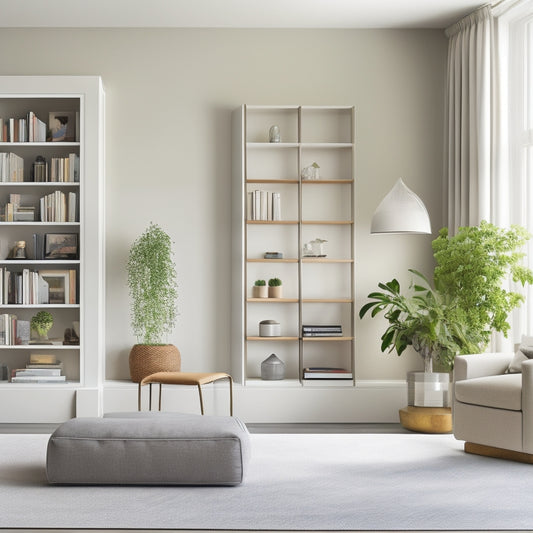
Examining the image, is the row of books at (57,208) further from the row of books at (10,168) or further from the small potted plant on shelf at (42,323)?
the small potted plant on shelf at (42,323)

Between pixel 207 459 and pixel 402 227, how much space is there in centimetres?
274

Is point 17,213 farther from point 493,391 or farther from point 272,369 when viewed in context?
point 493,391

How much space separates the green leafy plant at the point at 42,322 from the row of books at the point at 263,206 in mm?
1811

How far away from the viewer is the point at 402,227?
5.63 m

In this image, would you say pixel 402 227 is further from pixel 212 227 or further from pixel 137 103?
pixel 137 103

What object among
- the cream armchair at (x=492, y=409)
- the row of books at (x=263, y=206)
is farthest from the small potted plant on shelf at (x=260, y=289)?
the cream armchair at (x=492, y=409)

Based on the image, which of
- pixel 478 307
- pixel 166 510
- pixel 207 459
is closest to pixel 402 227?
pixel 478 307

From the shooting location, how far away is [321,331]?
6.21 m

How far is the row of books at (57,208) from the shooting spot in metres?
6.08

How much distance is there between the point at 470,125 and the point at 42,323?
3.75 metres

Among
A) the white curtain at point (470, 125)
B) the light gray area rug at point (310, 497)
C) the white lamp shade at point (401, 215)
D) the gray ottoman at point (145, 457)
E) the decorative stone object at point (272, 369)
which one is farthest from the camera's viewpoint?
the decorative stone object at point (272, 369)

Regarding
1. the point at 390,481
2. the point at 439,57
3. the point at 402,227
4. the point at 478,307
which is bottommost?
the point at 390,481

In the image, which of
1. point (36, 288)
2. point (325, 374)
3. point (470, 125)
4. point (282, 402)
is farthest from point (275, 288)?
point (470, 125)

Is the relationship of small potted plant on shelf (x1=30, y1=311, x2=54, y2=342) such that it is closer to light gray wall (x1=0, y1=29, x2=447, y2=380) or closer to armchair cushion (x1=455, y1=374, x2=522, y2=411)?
light gray wall (x1=0, y1=29, x2=447, y2=380)
